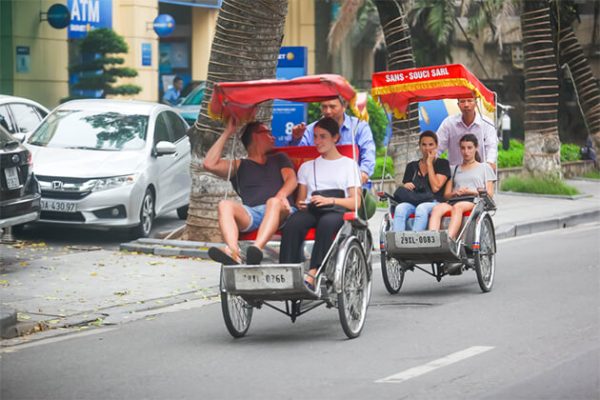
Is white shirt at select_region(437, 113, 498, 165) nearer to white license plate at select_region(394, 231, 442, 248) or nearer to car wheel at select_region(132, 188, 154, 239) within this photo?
white license plate at select_region(394, 231, 442, 248)

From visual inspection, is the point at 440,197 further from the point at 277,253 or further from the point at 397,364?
the point at 397,364

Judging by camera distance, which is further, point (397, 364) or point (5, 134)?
point (5, 134)

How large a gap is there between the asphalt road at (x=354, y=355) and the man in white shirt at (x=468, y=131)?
1398 mm

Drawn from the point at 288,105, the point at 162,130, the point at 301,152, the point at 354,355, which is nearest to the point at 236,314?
the point at 354,355

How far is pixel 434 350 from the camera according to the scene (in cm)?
877

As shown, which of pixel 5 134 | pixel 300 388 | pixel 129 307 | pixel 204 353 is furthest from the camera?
pixel 5 134

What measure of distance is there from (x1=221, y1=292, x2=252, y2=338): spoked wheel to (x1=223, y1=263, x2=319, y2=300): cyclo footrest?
209mm

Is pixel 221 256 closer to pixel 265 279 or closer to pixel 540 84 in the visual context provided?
pixel 265 279

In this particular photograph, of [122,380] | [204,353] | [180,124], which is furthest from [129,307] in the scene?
[180,124]

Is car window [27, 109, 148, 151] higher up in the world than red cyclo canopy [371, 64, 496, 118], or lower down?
lower down

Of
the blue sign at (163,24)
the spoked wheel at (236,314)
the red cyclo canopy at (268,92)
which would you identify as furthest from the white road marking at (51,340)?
the blue sign at (163,24)

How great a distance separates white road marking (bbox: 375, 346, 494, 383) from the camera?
7793 millimetres

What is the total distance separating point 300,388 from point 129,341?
7.44 feet

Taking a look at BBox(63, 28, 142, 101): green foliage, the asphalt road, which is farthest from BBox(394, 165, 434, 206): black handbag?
BBox(63, 28, 142, 101): green foliage
